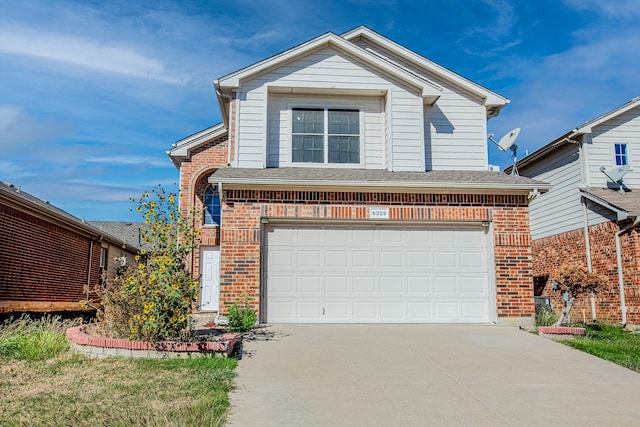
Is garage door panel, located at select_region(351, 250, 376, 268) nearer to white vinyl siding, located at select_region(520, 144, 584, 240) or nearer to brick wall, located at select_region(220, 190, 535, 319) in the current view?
brick wall, located at select_region(220, 190, 535, 319)

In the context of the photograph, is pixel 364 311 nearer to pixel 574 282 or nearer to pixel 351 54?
pixel 574 282

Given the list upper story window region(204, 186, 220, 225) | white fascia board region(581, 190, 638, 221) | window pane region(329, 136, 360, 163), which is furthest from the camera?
upper story window region(204, 186, 220, 225)

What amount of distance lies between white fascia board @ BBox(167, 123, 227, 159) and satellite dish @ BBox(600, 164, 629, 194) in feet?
38.4

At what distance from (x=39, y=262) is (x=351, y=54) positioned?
1015cm

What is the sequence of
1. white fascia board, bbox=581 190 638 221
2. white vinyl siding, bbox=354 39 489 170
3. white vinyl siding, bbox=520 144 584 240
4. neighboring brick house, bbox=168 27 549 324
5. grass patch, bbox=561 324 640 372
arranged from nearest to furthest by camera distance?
1. grass patch, bbox=561 324 640 372
2. neighboring brick house, bbox=168 27 549 324
3. white fascia board, bbox=581 190 638 221
4. white vinyl siding, bbox=354 39 489 170
5. white vinyl siding, bbox=520 144 584 240

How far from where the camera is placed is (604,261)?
47.7ft

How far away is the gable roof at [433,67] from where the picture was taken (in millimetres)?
14039

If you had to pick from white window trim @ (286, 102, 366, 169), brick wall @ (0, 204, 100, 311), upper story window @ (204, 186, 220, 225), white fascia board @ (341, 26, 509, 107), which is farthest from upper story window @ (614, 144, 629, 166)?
brick wall @ (0, 204, 100, 311)

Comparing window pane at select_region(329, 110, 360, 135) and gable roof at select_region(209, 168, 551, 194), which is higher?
window pane at select_region(329, 110, 360, 135)

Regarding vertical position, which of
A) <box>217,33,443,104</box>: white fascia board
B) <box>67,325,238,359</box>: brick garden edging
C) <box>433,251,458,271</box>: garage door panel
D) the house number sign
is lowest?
<box>67,325,238,359</box>: brick garden edging

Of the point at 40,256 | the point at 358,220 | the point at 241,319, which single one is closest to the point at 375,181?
the point at 358,220

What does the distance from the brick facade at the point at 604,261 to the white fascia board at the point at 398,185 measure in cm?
354

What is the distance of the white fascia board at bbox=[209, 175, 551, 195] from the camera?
11477 mm

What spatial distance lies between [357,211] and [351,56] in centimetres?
425
